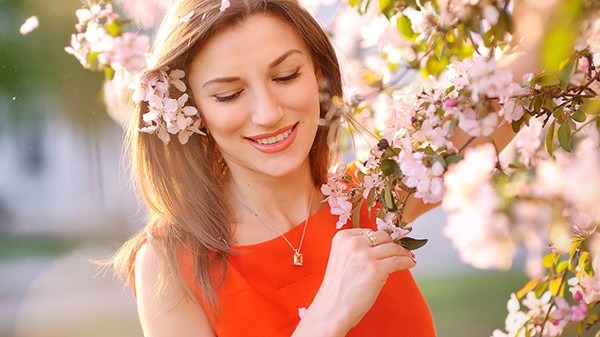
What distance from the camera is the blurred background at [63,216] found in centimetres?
666

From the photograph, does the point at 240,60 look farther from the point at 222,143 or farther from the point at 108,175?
the point at 108,175

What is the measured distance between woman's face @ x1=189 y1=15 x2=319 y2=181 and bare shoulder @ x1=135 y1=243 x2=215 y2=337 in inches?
12.4

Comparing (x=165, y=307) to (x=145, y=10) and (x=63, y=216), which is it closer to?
(x=145, y=10)

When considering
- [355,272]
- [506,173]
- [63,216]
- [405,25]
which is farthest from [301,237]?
[63,216]

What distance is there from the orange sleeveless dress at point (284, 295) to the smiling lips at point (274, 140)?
30 centimetres

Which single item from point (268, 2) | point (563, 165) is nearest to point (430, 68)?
point (268, 2)

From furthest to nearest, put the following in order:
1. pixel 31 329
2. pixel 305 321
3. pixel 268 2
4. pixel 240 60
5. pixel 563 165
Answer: pixel 31 329
pixel 268 2
pixel 240 60
pixel 305 321
pixel 563 165

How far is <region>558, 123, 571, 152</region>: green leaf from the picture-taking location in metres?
1.26

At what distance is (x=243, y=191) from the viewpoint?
80.4 inches

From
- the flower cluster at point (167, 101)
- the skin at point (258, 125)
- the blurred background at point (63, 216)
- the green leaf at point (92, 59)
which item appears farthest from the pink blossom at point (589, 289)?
the blurred background at point (63, 216)

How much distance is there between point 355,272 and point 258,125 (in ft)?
1.30

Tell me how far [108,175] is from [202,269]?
5.27 meters

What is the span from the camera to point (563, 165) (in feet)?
2.95

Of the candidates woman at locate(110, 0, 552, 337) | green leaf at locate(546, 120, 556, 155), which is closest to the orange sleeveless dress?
woman at locate(110, 0, 552, 337)
